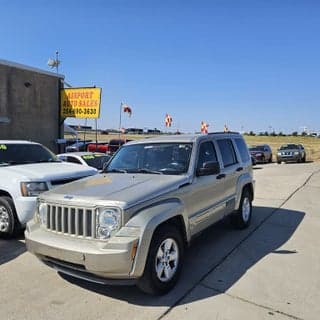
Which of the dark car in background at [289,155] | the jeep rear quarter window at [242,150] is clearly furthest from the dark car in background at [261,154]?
the jeep rear quarter window at [242,150]

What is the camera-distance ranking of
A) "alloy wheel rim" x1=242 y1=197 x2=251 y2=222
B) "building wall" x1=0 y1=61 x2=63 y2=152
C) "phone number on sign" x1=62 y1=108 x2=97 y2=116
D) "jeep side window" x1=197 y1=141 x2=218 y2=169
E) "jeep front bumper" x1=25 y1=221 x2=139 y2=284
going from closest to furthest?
"jeep front bumper" x1=25 y1=221 x2=139 y2=284 → "jeep side window" x1=197 y1=141 x2=218 y2=169 → "alloy wheel rim" x1=242 y1=197 x2=251 y2=222 → "building wall" x1=0 y1=61 x2=63 y2=152 → "phone number on sign" x1=62 y1=108 x2=97 y2=116

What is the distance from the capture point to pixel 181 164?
17.8 ft

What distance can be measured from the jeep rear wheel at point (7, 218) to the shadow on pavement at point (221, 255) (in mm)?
2187

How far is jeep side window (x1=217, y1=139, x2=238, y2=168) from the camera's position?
21.7 feet

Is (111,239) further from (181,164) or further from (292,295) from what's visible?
(292,295)

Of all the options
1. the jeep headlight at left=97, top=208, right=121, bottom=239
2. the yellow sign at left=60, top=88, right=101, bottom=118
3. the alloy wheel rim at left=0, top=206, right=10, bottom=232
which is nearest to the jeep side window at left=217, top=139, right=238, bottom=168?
the jeep headlight at left=97, top=208, right=121, bottom=239

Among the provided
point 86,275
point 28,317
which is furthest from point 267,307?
point 28,317

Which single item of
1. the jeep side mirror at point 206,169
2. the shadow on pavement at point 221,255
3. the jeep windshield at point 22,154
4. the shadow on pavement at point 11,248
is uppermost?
the jeep side mirror at point 206,169

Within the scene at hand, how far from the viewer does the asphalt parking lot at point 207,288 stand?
3959 millimetres

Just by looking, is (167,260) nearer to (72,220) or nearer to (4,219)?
(72,220)

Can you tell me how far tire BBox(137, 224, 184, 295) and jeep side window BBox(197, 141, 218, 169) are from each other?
1284mm

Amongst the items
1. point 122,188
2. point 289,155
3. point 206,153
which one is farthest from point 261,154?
point 122,188

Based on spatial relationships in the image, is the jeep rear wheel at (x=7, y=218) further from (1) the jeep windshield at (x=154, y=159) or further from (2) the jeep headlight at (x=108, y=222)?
(2) the jeep headlight at (x=108, y=222)

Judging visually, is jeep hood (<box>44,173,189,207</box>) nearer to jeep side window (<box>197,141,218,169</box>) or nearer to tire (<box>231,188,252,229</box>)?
jeep side window (<box>197,141,218,169</box>)
